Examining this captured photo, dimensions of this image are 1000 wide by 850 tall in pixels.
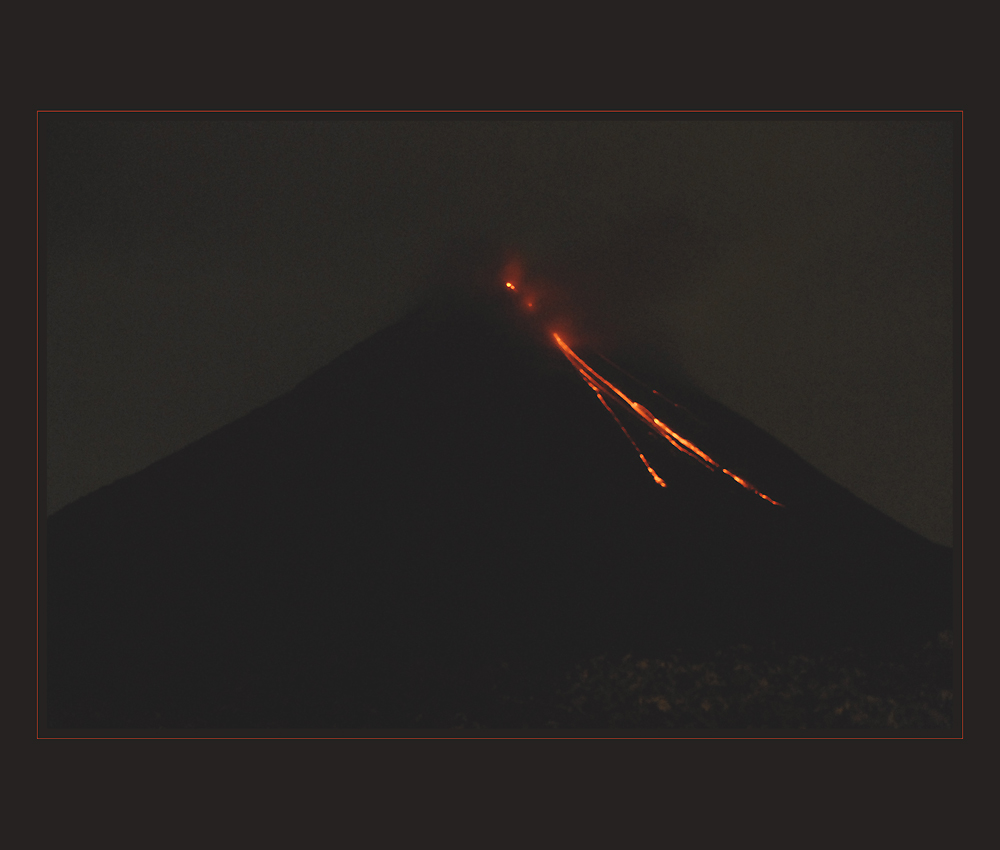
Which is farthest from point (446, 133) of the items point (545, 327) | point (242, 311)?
point (242, 311)

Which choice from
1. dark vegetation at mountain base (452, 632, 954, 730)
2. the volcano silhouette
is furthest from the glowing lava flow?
dark vegetation at mountain base (452, 632, 954, 730)

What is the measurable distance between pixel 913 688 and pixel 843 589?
65 cm

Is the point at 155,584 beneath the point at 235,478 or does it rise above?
beneath

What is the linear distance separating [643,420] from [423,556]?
1.92 m

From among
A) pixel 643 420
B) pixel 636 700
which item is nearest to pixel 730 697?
pixel 636 700

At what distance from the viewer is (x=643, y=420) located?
4852mm

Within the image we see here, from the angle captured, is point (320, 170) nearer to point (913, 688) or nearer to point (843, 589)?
point (843, 589)

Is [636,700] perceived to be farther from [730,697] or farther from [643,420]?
[643,420]

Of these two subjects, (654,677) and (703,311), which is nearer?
(654,677)

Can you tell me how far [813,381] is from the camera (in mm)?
4930

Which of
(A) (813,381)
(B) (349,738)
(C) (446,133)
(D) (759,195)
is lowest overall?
(B) (349,738)

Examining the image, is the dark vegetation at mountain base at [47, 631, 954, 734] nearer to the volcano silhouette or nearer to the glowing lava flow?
the volcano silhouette

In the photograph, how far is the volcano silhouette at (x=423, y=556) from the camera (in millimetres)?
3832

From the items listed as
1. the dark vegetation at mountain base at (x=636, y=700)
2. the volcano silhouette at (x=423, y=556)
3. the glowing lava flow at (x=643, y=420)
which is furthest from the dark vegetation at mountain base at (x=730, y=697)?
the glowing lava flow at (x=643, y=420)
